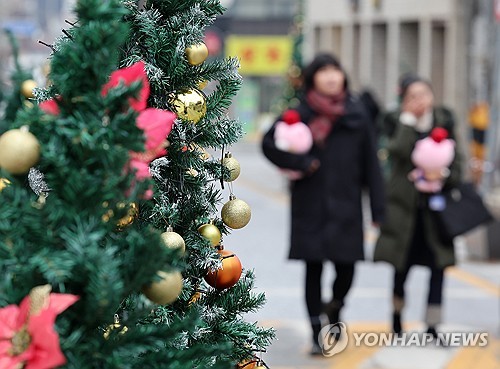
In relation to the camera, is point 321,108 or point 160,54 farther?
point 321,108

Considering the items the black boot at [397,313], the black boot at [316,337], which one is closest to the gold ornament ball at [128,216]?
the black boot at [316,337]

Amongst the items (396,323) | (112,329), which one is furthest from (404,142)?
(112,329)

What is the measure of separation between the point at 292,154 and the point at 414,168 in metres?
0.89

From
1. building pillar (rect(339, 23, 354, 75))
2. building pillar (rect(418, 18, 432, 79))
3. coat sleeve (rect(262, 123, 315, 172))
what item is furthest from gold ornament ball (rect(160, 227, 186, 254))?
building pillar (rect(339, 23, 354, 75))

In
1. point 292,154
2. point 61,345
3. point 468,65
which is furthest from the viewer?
point 468,65

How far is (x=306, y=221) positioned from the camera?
6836 mm

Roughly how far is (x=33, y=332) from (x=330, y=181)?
5.04 meters

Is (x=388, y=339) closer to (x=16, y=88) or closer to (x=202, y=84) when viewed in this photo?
(x=16, y=88)

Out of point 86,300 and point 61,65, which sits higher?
point 61,65

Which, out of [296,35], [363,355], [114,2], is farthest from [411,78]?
[296,35]

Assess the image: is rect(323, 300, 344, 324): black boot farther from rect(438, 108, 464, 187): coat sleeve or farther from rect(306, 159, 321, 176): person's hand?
rect(438, 108, 464, 187): coat sleeve

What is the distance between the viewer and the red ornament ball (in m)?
2.66

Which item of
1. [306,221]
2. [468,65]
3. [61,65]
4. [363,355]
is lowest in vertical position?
[363,355]

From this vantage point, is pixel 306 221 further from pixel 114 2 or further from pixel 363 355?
pixel 114 2
